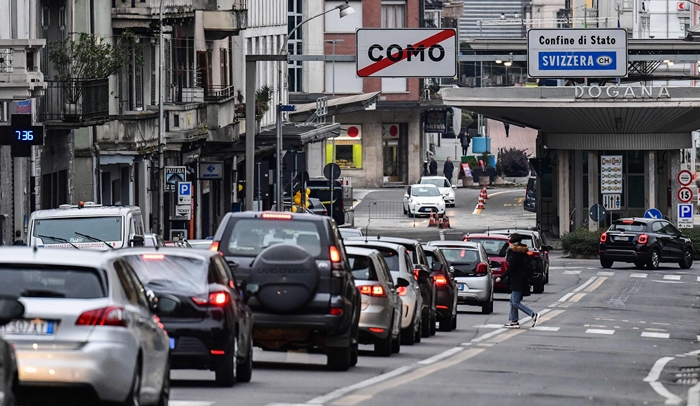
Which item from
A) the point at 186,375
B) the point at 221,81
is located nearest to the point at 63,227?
the point at 186,375

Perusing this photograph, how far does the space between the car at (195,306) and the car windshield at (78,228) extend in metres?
11.7

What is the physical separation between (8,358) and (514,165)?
101863mm

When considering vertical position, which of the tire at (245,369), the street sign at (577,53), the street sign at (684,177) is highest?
the street sign at (577,53)

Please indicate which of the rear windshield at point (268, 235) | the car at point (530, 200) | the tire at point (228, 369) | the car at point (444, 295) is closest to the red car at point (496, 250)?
the car at point (444, 295)

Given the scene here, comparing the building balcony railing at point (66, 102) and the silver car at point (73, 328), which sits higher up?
the building balcony railing at point (66, 102)

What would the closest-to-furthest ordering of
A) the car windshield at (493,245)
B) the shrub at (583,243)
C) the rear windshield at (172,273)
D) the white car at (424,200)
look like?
the rear windshield at (172,273) < the car windshield at (493,245) < the shrub at (583,243) < the white car at (424,200)

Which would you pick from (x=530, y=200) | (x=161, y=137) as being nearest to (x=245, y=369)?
(x=161, y=137)

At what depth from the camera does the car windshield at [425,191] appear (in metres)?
77.6

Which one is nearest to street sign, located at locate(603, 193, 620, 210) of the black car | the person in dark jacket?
the black car

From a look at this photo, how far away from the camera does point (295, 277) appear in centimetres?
1719

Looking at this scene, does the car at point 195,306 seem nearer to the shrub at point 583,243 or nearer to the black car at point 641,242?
the black car at point 641,242

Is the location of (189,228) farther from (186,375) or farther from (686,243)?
(186,375)

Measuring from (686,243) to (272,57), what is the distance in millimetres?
22835

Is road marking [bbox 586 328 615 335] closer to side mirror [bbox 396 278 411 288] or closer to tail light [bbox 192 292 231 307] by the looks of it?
side mirror [bbox 396 278 411 288]
